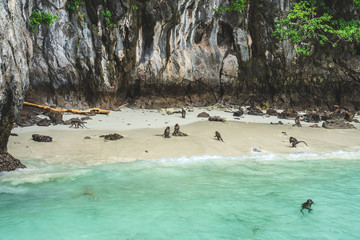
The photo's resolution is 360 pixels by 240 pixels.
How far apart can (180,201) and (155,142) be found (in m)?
2.93

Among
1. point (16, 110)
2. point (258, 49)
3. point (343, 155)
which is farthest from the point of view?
point (258, 49)


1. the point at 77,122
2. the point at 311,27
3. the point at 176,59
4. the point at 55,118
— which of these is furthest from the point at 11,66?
the point at 311,27

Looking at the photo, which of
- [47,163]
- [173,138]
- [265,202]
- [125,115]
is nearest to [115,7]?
[125,115]

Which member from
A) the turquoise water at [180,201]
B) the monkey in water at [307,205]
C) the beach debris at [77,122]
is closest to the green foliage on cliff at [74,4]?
the beach debris at [77,122]

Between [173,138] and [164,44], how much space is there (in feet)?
26.8

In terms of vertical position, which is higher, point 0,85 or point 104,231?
point 0,85

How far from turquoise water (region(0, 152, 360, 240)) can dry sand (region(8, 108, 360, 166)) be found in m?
0.53

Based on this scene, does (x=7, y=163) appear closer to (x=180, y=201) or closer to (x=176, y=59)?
(x=180, y=201)

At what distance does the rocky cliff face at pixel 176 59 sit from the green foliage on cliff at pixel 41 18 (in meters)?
0.34

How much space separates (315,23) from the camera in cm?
1440

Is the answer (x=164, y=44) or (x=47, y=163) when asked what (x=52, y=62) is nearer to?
(x=164, y=44)

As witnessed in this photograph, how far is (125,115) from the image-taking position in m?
10.6

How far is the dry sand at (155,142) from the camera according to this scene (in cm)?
563

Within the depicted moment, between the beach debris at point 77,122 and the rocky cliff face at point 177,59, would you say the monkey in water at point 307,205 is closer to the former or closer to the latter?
the beach debris at point 77,122
